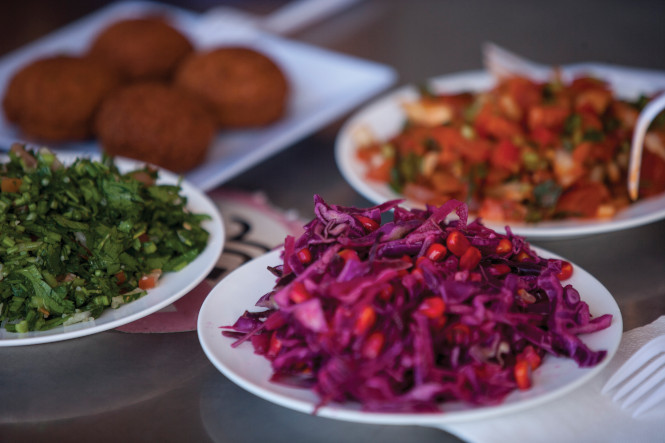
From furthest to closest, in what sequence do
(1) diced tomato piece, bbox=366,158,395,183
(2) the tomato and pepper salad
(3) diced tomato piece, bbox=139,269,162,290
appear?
(1) diced tomato piece, bbox=366,158,395,183 < (2) the tomato and pepper salad < (3) diced tomato piece, bbox=139,269,162,290

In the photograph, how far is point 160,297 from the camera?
1.87 m

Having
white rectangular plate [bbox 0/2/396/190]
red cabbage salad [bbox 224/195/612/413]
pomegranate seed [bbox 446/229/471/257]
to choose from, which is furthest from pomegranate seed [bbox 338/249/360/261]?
white rectangular plate [bbox 0/2/396/190]

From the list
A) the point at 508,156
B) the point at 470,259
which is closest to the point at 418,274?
the point at 470,259

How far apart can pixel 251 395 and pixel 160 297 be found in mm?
366

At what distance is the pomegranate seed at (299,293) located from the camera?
1.52 meters

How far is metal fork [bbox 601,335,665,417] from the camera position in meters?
1.55

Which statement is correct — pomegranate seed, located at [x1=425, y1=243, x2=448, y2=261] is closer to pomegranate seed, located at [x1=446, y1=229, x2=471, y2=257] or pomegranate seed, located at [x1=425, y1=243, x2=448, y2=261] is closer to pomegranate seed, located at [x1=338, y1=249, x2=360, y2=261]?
pomegranate seed, located at [x1=446, y1=229, x2=471, y2=257]

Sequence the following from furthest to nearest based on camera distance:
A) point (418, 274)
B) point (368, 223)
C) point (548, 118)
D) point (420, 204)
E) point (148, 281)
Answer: point (548, 118) < point (420, 204) < point (148, 281) < point (368, 223) < point (418, 274)

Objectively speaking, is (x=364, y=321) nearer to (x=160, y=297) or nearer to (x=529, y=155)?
(x=160, y=297)

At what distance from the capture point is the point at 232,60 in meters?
3.11

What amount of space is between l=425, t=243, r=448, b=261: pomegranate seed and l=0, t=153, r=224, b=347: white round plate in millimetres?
653

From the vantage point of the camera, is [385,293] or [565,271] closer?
[385,293]

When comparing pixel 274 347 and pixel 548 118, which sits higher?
pixel 548 118

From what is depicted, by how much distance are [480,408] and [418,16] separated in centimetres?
353
